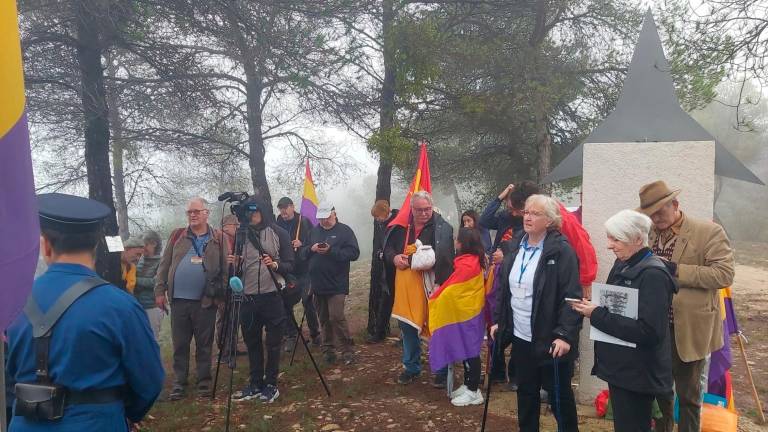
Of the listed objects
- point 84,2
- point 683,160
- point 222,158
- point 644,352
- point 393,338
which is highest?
point 84,2

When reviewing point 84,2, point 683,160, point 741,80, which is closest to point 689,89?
point 741,80

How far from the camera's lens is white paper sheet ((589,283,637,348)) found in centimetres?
265

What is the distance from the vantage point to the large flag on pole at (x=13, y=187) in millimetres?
1346

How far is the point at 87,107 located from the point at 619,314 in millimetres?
5872

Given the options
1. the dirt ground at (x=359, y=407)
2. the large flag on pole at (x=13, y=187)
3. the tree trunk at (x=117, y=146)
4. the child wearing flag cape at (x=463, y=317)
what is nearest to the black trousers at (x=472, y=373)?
the child wearing flag cape at (x=463, y=317)

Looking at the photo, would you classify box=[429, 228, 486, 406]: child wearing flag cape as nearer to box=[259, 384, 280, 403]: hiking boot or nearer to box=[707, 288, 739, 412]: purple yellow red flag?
box=[259, 384, 280, 403]: hiking boot

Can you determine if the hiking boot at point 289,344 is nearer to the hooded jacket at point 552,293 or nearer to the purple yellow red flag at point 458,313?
the purple yellow red flag at point 458,313

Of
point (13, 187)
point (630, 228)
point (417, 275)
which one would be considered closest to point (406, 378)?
point (417, 275)

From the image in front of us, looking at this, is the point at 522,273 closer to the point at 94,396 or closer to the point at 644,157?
the point at 644,157

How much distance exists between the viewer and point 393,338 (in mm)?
7535

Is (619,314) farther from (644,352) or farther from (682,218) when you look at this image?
(682,218)

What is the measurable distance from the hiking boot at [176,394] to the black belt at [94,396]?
353 cm

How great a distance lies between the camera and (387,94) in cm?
766

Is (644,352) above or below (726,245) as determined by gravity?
below
